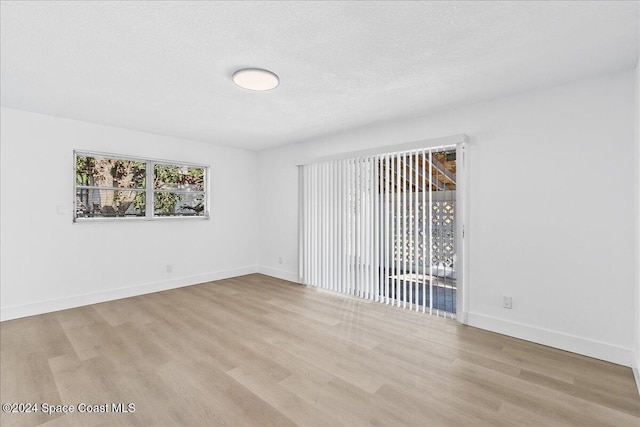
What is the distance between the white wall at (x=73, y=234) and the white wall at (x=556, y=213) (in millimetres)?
4074

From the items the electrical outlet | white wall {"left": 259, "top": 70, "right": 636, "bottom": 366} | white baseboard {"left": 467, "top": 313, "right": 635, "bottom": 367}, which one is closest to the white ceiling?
white wall {"left": 259, "top": 70, "right": 636, "bottom": 366}

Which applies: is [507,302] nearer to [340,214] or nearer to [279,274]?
[340,214]

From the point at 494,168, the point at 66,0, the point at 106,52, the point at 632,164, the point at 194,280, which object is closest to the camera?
the point at 66,0

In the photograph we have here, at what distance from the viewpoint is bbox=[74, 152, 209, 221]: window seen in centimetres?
396

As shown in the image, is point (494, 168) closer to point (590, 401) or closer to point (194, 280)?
point (590, 401)

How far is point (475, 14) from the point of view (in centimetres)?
177

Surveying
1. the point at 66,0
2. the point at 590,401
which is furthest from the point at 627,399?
the point at 66,0

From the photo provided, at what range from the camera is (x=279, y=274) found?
215 inches

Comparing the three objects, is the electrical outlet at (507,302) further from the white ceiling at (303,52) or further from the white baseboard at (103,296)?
the white baseboard at (103,296)

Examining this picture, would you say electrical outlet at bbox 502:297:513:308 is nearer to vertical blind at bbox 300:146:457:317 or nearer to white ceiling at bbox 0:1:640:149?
vertical blind at bbox 300:146:457:317

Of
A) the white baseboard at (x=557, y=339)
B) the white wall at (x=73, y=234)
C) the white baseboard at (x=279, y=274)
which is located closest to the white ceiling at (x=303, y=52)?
the white wall at (x=73, y=234)

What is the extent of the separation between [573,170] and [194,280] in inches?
205

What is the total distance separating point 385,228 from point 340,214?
0.80m

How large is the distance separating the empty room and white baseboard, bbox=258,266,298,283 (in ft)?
1.32
